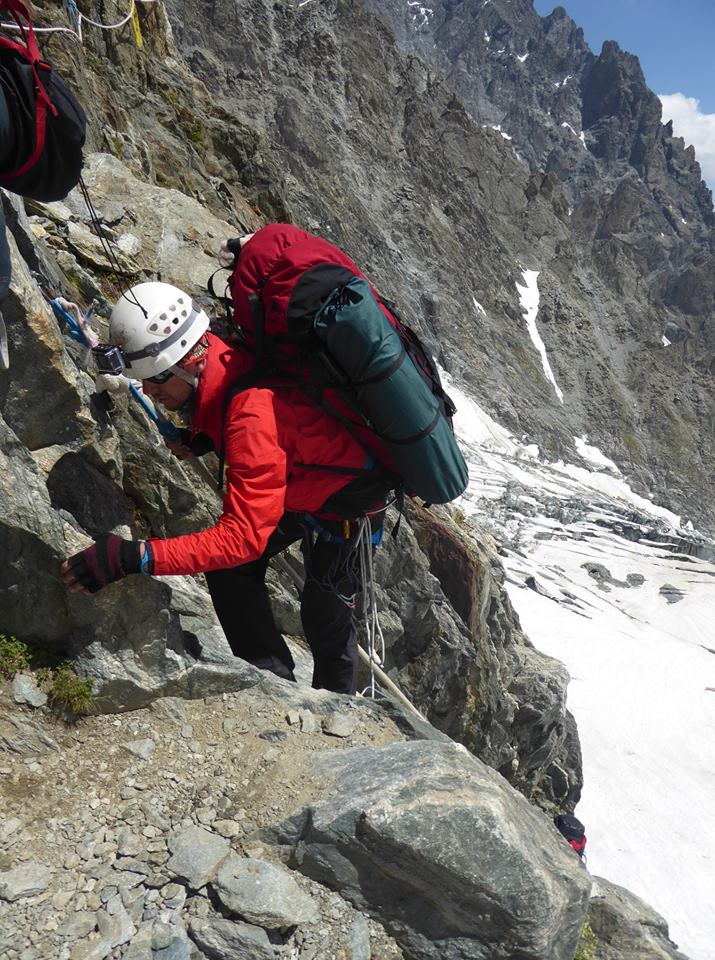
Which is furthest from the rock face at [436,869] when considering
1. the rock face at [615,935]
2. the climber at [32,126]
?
the climber at [32,126]

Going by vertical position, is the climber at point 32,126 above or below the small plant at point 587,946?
above

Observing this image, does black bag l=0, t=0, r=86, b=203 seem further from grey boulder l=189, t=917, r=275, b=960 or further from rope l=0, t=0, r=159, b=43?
grey boulder l=189, t=917, r=275, b=960

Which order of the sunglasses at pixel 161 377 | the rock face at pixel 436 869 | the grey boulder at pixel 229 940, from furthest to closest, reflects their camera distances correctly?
1. the sunglasses at pixel 161 377
2. the rock face at pixel 436 869
3. the grey boulder at pixel 229 940

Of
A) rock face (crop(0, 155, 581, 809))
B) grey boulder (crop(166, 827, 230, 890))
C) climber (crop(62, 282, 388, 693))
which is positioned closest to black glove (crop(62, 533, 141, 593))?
climber (crop(62, 282, 388, 693))

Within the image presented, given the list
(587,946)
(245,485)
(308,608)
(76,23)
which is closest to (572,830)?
(587,946)

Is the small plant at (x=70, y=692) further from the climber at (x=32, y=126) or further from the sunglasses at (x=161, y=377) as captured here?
the climber at (x=32, y=126)

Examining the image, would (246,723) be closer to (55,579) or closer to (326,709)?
(326,709)

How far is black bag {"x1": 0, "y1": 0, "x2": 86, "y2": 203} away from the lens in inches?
106

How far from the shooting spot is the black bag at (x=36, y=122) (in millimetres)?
2684

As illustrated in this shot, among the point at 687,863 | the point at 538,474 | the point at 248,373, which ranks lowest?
the point at 687,863

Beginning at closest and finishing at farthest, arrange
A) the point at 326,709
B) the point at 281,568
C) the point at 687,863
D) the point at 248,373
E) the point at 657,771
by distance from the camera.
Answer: the point at 248,373
the point at 326,709
the point at 281,568
the point at 687,863
the point at 657,771

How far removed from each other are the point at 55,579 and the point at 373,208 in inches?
3002

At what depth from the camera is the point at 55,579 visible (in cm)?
394

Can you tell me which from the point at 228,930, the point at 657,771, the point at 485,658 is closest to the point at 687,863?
the point at 657,771
